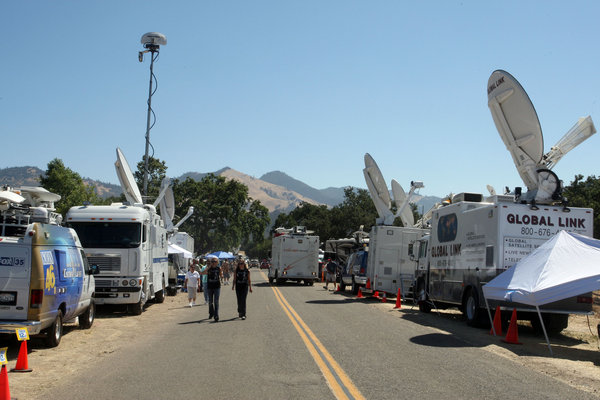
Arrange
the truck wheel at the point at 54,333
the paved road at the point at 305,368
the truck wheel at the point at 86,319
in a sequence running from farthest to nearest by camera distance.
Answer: the truck wheel at the point at 86,319, the truck wheel at the point at 54,333, the paved road at the point at 305,368

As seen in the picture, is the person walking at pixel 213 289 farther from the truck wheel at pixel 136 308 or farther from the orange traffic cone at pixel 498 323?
the orange traffic cone at pixel 498 323

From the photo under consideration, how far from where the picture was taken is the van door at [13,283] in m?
10.5

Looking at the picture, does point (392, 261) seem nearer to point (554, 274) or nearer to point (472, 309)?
point (472, 309)

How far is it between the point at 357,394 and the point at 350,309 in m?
13.8

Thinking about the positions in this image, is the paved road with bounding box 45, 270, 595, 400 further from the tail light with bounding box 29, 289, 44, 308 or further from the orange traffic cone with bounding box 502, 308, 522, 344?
the tail light with bounding box 29, 289, 44, 308

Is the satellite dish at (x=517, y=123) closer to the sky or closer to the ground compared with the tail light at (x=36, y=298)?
closer to the sky

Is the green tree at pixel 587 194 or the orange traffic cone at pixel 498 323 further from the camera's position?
the green tree at pixel 587 194

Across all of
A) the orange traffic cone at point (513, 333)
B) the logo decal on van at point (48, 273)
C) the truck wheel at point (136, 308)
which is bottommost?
the truck wheel at point (136, 308)

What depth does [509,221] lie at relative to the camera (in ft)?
50.1

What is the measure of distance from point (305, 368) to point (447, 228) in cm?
1079

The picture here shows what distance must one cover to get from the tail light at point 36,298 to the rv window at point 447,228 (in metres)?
11.9

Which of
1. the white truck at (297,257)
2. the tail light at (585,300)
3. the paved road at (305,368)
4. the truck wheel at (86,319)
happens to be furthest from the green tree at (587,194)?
the truck wheel at (86,319)

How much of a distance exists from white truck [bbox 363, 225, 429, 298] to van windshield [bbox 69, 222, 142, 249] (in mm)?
11709

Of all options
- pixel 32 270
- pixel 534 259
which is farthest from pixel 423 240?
pixel 32 270
